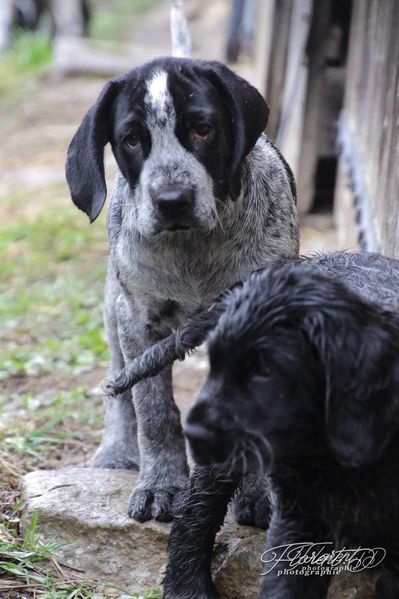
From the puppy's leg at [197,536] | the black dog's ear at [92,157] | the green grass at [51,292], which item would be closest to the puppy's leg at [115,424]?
the black dog's ear at [92,157]

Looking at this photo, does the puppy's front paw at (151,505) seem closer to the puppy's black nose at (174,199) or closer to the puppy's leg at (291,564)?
the puppy's leg at (291,564)

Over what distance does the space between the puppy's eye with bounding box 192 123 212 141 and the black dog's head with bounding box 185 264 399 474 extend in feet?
4.63

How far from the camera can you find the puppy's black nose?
4.44 m

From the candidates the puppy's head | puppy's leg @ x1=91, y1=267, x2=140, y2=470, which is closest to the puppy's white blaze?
the puppy's head

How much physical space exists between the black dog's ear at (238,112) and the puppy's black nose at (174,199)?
1.10ft

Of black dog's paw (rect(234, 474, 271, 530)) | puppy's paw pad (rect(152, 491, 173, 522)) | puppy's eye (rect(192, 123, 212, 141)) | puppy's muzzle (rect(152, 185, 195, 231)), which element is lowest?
puppy's paw pad (rect(152, 491, 173, 522))

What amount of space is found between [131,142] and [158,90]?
10.1 inches

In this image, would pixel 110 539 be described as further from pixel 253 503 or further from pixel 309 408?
pixel 309 408

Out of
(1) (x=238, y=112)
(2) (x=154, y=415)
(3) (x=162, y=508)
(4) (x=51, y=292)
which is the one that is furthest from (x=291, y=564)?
(4) (x=51, y=292)

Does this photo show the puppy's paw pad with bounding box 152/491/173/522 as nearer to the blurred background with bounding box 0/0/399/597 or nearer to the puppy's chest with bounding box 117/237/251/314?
the blurred background with bounding box 0/0/399/597

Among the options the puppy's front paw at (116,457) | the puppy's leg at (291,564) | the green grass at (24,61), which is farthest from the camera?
the green grass at (24,61)

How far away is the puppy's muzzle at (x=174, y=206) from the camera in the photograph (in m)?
4.45

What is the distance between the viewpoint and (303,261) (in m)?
4.18

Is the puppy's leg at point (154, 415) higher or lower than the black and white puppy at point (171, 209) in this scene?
lower
